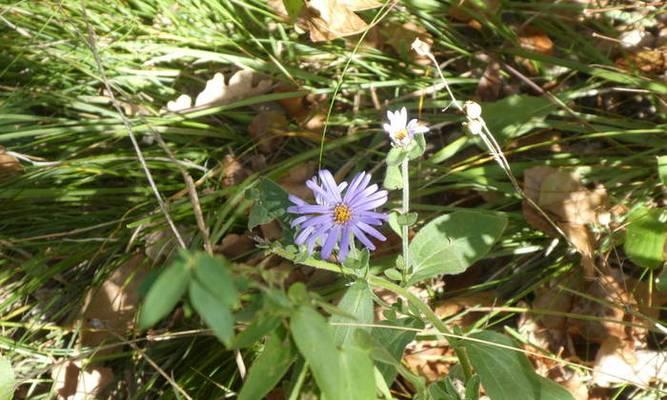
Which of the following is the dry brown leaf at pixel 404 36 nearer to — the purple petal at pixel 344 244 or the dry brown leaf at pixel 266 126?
the dry brown leaf at pixel 266 126

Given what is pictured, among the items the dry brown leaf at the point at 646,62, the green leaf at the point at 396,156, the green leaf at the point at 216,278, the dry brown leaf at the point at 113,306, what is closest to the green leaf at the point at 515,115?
the dry brown leaf at the point at 646,62

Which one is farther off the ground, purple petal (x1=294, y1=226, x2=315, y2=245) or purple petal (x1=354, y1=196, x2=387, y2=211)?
purple petal (x1=354, y1=196, x2=387, y2=211)

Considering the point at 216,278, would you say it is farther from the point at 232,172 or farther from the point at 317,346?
the point at 232,172

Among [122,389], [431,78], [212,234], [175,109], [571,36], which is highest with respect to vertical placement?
[571,36]

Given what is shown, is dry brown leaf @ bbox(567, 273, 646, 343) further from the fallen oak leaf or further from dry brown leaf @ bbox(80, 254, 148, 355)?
dry brown leaf @ bbox(80, 254, 148, 355)

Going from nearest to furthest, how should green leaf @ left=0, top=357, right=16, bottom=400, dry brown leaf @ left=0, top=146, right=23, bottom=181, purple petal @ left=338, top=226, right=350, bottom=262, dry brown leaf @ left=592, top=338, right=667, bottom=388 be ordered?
purple petal @ left=338, top=226, right=350, bottom=262
green leaf @ left=0, top=357, right=16, bottom=400
dry brown leaf @ left=592, top=338, right=667, bottom=388
dry brown leaf @ left=0, top=146, right=23, bottom=181

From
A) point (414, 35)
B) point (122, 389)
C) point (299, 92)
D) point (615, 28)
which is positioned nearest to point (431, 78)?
point (414, 35)

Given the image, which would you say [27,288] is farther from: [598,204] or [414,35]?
[598,204]

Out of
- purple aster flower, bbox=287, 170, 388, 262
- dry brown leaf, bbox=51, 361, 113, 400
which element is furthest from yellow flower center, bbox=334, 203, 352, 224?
dry brown leaf, bbox=51, 361, 113, 400
